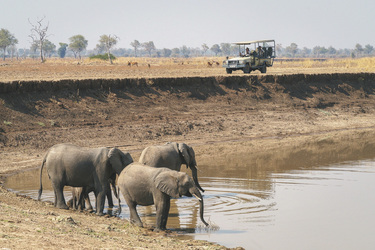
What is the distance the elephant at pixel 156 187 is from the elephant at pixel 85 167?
1123mm

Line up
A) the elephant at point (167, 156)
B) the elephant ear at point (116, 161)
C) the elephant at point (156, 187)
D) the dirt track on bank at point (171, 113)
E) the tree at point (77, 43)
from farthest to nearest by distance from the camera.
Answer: the tree at point (77, 43) < the dirt track on bank at point (171, 113) < the elephant at point (167, 156) < the elephant ear at point (116, 161) < the elephant at point (156, 187)

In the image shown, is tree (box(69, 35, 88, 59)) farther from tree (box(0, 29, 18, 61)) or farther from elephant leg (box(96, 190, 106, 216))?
elephant leg (box(96, 190, 106, 216))

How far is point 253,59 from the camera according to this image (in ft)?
150

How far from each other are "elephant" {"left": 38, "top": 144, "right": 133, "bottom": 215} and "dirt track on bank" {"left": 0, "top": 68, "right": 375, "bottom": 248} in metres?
0.75

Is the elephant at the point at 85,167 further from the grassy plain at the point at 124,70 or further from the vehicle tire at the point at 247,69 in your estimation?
the vehicle tire at the point at 247,69

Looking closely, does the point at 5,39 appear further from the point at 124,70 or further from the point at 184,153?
the point at 184,153

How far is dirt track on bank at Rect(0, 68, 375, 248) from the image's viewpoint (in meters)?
24.7

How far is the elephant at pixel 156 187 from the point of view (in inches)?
505

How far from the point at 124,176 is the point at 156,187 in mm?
968

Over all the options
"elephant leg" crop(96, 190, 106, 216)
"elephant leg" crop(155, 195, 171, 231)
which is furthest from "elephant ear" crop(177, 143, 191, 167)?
"elephant leg" crop(155, 195, 171, 231)

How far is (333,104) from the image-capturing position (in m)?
37.6

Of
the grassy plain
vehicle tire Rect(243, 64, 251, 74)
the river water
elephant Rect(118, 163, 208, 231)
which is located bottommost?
the river water

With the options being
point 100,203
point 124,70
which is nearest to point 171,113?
point 100,203

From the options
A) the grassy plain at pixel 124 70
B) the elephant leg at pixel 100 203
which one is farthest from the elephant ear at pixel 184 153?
the grassy plain at pixel 124 70
